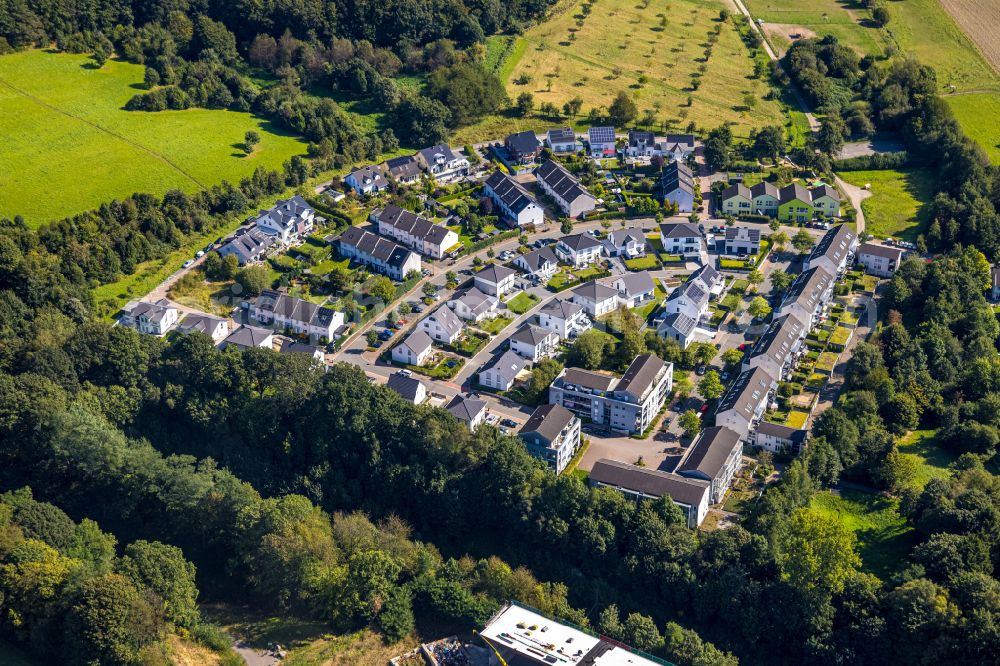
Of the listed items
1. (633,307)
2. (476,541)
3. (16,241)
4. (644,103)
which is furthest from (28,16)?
(476,541)

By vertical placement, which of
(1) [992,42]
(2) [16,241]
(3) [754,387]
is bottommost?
(2) [16,241]

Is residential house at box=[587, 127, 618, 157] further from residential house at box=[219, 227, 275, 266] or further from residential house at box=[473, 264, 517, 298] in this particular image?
residential house at box=[219, 227, 275, 266]

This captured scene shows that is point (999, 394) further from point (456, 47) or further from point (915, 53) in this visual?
point (456, 47)

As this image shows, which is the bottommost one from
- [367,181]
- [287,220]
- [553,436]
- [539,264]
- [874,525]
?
[287,220]

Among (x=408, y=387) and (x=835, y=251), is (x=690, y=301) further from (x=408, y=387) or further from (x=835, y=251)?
(x=408, y=387)

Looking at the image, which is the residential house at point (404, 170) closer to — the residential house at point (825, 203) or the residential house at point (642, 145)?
the residential house at point (642, 145)

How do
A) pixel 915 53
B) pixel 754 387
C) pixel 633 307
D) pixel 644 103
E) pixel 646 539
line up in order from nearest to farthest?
pixel 646 539 < pixel 754 387 < pixel 633 307 < pixel 644 103 < pixel 915 53

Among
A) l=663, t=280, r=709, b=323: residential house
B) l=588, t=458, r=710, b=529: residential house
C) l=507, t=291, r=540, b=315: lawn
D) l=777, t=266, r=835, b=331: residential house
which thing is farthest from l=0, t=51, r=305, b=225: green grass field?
l=588, t=458, r=710, b=529: residential house

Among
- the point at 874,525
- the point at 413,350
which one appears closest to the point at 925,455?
the point at 874,525
